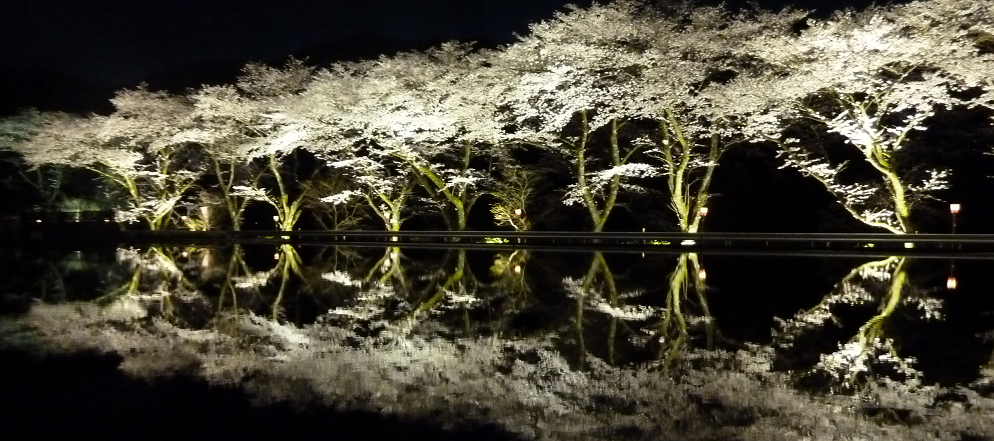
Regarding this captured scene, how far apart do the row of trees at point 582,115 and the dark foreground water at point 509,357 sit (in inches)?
287

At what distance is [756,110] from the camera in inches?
930

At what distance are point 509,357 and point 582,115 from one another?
1943cm

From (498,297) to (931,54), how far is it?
15.0 meters

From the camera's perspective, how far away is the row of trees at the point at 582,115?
21.9m

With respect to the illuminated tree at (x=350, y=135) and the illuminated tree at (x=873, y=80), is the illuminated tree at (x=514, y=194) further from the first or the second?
the illuminated tree at (x=873, y=80)

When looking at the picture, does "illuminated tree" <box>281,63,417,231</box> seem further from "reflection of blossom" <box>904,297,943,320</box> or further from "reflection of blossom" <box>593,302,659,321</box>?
"reflection of blossom" <box>904,297,943,320</box>

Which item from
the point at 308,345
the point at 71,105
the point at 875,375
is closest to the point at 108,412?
the point at 308,345

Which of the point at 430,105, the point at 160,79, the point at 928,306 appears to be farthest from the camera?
the point at 160,79

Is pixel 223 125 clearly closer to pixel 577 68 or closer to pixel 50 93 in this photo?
pixel 577 68

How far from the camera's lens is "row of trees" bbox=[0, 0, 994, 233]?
21891 millimetres

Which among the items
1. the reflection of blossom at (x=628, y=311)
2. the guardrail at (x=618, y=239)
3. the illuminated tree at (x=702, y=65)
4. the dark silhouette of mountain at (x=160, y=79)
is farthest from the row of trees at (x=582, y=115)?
the reflection of blossom at (x=628, y=311)

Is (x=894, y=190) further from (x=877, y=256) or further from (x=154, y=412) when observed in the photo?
(x=154, y=412)

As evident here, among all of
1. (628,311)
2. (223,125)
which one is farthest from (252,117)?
(628,311)

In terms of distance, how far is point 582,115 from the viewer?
27219 millimetres
